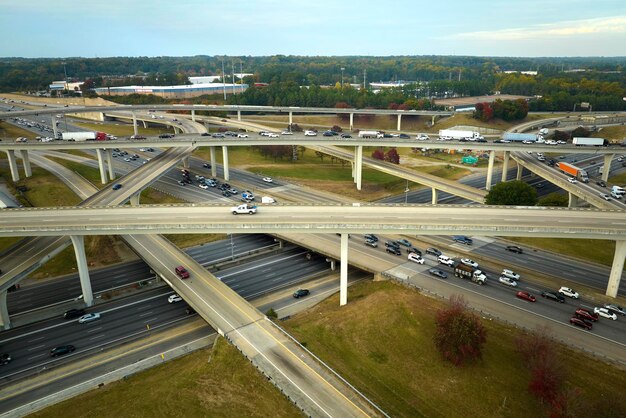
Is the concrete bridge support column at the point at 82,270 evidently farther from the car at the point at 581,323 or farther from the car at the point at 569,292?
the car at the point at 569,292

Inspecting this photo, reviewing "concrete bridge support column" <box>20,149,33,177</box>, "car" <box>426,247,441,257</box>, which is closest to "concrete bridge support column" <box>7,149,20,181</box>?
"concrete bridge support column" <box>20,149,33,177</box>

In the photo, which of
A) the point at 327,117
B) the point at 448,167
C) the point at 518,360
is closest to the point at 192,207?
the point at 518,360

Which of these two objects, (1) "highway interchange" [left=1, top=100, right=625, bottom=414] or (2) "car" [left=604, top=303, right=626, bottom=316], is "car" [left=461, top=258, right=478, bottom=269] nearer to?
(1) "highway interchange" [left=1, top=100, right=625, bottom=414]

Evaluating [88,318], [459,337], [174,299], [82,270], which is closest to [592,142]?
[459,337]

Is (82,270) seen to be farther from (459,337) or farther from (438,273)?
(438,273)

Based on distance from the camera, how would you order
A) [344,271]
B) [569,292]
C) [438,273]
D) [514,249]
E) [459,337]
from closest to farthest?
[459,337] < [344,271] < [569,292] < [438,273] < [514,249]

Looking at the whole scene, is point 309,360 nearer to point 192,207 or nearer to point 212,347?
point 212,347

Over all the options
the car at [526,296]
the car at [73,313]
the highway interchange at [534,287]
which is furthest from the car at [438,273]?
the car at [73,313]
